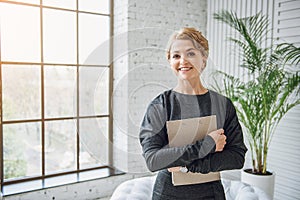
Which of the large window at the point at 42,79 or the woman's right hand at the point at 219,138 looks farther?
the large window at the point at 42,79

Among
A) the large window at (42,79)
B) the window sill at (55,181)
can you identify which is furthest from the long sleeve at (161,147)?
the window sill at (55,181)

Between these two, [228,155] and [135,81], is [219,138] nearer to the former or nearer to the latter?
[228,155]

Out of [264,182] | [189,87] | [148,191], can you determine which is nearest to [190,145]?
[189,87]

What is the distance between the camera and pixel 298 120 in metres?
2.58

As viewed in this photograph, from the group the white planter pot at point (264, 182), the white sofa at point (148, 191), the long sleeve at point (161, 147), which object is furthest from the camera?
the white planter pot at point (264, 182)

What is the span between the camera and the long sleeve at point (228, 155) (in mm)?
966

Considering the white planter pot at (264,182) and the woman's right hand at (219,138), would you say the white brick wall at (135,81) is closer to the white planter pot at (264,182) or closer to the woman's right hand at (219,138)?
the woman's right hand at (219,138)

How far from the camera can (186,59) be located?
0.95 m

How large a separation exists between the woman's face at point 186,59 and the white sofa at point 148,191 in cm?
115

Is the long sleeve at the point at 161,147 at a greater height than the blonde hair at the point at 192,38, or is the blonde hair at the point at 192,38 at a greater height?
the blonde hair at the point at 192,38

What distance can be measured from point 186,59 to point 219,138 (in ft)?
0.92

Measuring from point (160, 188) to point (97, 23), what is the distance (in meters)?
2.28

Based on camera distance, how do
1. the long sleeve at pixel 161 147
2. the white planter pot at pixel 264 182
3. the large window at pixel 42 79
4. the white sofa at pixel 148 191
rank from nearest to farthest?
the long sleeve at pixel 161 147 < the white sofa at pixel 148 191 < the white planter pot at pixel 264 182 < the large window at pixel 42 79

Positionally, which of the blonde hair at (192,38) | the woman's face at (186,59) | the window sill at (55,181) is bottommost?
the window sill at (55,181)
